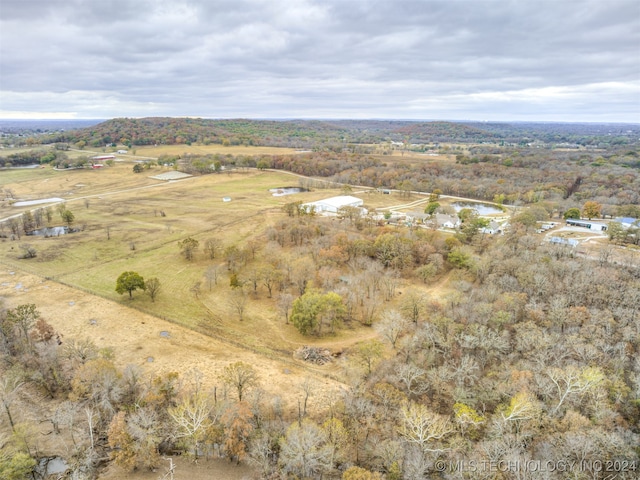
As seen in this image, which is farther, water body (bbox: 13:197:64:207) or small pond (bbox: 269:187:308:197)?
small pond (bbox: 269:187:308:197)

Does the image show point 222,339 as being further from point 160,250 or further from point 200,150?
point 200,150

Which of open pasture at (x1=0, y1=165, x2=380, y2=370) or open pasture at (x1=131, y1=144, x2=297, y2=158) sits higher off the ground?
open pasture at (x1=131, y1=144, x2=297, y2=158)

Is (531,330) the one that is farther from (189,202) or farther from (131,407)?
(189,202)

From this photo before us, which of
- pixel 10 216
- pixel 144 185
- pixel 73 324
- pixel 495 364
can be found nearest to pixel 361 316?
pixel 495 364

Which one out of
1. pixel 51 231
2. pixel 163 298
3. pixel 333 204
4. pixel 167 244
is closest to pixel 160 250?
pixel 167 244

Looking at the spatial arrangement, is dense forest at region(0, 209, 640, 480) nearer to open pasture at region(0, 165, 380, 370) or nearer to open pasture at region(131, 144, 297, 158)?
open pasture at region(0, 165, 380, 370)

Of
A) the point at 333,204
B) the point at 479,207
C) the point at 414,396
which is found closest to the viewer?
the point at 414,396

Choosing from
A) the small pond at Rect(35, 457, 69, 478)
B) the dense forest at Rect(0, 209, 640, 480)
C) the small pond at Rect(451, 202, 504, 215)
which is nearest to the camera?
the dense forest at Rect(0, 209, 640, 480)

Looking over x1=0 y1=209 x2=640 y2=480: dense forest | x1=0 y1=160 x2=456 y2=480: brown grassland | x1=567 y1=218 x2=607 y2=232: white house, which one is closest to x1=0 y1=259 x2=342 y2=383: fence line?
x1=0 y1=160 x2=456 y2=480: brown grassland

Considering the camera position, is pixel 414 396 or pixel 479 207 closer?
pixel 414 396
